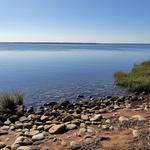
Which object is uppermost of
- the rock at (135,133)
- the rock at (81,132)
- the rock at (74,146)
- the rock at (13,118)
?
the rock at (135,133)

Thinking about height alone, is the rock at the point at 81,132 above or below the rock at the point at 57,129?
above

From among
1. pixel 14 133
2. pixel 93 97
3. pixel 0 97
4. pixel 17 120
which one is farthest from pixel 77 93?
pixel 14 133

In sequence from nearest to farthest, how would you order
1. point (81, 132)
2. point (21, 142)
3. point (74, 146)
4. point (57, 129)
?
point (74, 146)
point (21, 142)
point (81, 132)
point (57, 129)

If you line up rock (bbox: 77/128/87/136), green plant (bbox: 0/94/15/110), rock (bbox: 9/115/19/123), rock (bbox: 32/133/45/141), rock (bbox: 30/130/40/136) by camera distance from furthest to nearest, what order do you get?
green plant (bbox: 0/94/15/110), rock (bbox: 9/115/19/123), rock (bbox: 30/130/40/136), rock (bbox: 77/128/87/136), rock (bbox: 32/133/45/141)

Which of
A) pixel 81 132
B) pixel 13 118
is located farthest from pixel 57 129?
pixel 13 118

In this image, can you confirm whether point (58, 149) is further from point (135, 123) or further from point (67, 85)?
point (67, 85)

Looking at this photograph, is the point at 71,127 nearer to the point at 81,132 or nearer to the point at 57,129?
the point at 57,129

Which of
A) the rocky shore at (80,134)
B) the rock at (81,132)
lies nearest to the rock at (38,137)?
the rocky shore at (80,134)

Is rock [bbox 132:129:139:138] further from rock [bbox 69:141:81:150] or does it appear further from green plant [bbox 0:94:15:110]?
green plant [bbox 0:94:15:110]

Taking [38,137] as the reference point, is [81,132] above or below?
above

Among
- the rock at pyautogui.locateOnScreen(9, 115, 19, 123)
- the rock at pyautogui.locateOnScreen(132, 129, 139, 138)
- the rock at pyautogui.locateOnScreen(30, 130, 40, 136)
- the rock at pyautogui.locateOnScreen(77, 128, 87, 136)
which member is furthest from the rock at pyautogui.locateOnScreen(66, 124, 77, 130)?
the rock at pyautogui.locateOnScreen(9, 115, 19, 123)

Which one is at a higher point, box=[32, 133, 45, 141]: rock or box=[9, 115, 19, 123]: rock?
box=[32, 133, 45, 141]: rock

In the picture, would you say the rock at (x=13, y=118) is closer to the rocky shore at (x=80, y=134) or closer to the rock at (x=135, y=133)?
the rocky shore at (x=80, y=134)

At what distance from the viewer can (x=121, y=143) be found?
356 inches
